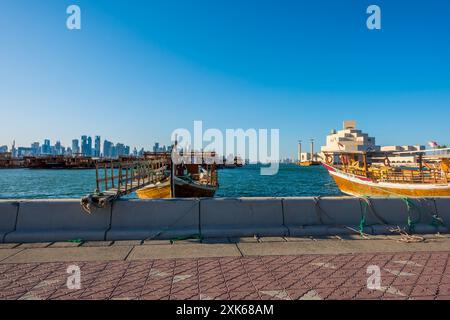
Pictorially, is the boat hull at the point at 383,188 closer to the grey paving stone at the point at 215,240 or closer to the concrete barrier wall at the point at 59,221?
the grey paving stone at the point at 215,240

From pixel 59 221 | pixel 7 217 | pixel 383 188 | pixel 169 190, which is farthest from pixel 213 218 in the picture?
pixel 383 188

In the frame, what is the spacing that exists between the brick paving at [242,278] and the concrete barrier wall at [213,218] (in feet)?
5.86

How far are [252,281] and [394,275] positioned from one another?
2.49 metres

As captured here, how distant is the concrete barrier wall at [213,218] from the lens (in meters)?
7.56

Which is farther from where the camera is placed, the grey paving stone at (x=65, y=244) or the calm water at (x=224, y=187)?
the calm water at (x=224, y=187)

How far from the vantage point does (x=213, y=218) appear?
8094mm

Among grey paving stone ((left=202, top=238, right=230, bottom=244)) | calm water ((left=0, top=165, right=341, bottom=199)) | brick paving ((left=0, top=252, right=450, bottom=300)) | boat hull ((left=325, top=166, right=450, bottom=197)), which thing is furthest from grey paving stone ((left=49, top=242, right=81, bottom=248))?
calm water ((left=0, top=165, right=341, bottom=199))

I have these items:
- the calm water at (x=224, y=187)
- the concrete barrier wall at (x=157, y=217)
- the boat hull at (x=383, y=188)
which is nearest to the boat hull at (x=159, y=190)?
the concrete barrier wall at (x=157, y=217)

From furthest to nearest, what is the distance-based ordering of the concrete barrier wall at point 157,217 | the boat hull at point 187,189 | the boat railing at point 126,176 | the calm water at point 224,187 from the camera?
the calm water at point 224,187 → the boat hull at point 187,189 → the boat railing at point 126,176 → the concrete barrier wall at point 157,217

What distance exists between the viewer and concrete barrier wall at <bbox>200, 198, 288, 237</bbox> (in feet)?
26.0
